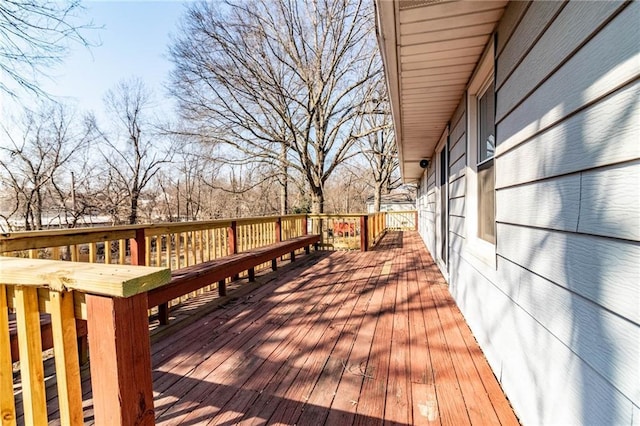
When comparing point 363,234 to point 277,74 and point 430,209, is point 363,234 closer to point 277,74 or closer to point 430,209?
point 430,209

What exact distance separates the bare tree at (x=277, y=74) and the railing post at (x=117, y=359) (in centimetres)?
1004

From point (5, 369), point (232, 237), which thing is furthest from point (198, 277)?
point (5, 369)

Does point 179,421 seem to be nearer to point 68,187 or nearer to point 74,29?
point 74,29

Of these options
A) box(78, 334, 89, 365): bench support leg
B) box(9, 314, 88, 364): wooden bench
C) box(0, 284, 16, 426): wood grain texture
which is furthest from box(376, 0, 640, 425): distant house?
box(78, 334, 89, 365): bench support leg

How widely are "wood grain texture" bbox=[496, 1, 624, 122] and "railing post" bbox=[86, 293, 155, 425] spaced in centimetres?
167

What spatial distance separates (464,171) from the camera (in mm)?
A: 2943

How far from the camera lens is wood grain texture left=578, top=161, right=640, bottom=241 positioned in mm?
792

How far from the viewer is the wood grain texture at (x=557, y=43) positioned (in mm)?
951

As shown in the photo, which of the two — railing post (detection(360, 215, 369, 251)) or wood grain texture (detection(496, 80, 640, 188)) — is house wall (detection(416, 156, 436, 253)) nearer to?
railing post (detection(360, 215, 369, 251))

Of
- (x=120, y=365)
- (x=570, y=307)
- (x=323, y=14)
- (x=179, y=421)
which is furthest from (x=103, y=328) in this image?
(x=323, y=14)

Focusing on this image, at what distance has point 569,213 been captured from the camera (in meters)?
1.10

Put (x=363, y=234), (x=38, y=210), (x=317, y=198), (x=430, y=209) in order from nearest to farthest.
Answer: (x=430, y=209)
(x=363, y=234)
(x=38, y=210)
(x=317, y=198)

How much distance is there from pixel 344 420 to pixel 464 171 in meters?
2.48

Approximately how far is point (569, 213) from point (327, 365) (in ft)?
5.73
